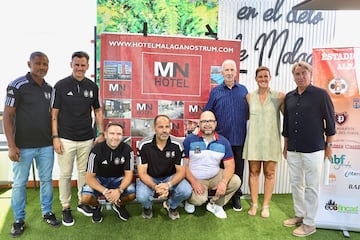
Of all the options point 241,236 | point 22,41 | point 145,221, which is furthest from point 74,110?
point 241,236

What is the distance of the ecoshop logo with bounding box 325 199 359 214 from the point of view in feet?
9.32

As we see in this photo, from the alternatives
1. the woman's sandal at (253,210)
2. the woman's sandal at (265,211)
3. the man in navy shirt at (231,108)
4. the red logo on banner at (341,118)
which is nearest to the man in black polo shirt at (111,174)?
the man in navy shirt at (231,108)

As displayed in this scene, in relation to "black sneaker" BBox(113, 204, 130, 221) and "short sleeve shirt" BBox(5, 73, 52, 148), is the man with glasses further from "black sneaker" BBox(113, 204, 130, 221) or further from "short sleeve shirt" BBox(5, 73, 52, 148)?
"short sleeve shirt" BBox(5, 73, 52, 148)

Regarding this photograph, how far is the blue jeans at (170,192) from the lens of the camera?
2.90m

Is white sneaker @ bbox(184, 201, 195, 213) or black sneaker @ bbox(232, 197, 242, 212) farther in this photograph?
black sneaker @ bbox(232, 197, 242, 212)

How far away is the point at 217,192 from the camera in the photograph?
3.01 meters

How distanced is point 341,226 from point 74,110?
2.78 meters

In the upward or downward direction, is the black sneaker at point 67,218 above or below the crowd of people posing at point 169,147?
below

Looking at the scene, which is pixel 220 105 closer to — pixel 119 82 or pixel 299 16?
pixel 119 82

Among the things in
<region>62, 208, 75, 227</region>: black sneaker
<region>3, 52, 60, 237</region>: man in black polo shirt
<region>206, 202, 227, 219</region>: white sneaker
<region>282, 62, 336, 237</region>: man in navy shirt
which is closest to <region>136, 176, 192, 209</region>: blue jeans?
<region>206, 202, 227, 219</region>: white sneaker

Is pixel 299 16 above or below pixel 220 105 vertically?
above

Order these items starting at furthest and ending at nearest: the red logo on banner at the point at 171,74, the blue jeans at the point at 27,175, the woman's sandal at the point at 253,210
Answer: the red logo on banner at the point at 171,74 < the woman's sandal at the point at 253,210 < the blue jeans at the point at 27,175

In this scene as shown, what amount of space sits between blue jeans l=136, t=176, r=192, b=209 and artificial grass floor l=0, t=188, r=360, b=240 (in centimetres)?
22

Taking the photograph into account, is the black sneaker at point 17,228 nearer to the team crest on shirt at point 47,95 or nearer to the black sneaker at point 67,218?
the black sneaker at point 67,218
